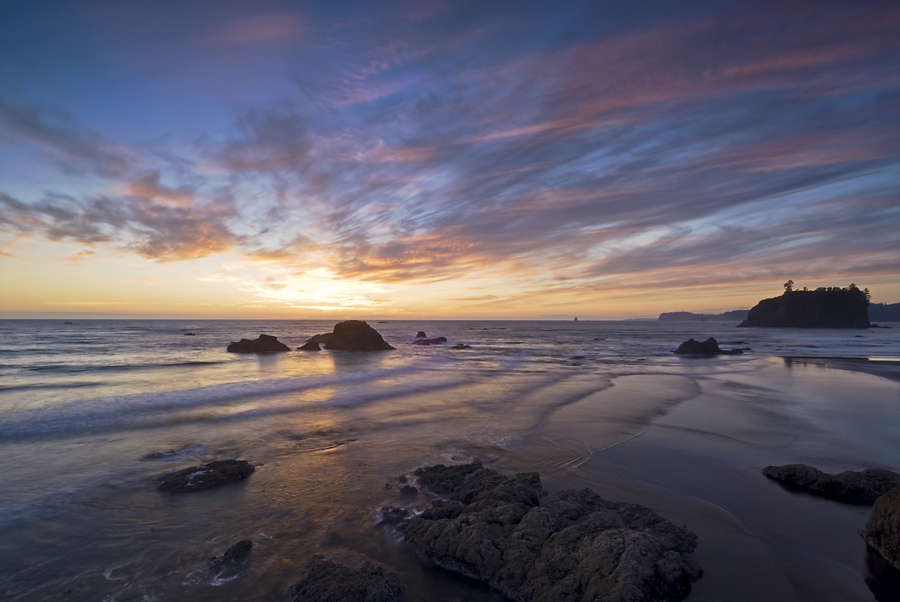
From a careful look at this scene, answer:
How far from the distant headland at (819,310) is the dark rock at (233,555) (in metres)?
157

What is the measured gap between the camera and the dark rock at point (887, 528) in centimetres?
526

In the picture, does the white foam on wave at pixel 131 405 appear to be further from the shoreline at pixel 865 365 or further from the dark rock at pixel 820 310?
the dark rock at pixel 820 310

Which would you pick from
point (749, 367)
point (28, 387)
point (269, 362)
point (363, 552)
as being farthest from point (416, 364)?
point (363, 552)

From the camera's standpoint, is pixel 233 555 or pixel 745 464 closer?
pixel 233 555

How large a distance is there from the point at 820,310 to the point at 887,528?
152 meters

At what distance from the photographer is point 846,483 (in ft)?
24.2

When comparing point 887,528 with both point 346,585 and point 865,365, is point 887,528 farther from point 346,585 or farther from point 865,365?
point 865,365

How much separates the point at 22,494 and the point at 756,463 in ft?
50.9

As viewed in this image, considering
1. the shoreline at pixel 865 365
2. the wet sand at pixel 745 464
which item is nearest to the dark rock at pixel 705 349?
the shoreline at pixel 865 365

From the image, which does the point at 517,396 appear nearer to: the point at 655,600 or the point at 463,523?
the point at 463,523

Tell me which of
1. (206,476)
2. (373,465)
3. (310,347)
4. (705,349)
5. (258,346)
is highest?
(258,346)

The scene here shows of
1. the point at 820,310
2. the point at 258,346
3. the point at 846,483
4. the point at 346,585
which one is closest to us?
the point at 346,585

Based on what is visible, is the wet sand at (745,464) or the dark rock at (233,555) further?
the dark rock at (233,555)

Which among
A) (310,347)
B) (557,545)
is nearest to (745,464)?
(557,545)
